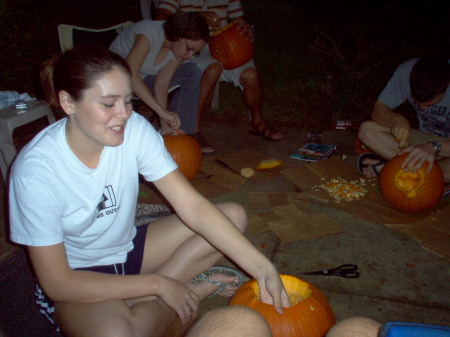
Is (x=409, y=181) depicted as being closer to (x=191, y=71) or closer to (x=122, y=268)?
(x=122, y=268)

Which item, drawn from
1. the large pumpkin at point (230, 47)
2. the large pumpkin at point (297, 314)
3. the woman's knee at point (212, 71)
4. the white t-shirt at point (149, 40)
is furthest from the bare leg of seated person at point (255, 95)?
the large pumpkin at point (297, 314)

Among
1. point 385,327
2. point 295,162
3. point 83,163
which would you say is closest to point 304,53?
point 295,162

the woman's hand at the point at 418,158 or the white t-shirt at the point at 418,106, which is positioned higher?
the white t-shirt at the point at 418,106

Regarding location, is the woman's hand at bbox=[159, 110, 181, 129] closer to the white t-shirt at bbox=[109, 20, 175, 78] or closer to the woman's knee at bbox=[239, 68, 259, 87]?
the white t-shirt at bbox=[109, 20, 175, 78]

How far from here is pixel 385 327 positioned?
2.56ft

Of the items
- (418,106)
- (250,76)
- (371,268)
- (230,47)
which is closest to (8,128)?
(230,47)

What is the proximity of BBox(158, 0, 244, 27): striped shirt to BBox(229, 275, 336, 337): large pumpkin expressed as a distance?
3356 millimetres

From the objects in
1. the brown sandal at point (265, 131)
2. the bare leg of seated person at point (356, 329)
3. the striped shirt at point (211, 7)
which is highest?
the striped shirt at point (211, 7)

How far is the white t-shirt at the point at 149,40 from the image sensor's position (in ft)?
10.7

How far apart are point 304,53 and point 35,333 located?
705cm

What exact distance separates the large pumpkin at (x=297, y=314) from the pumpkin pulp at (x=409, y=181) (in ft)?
4.70

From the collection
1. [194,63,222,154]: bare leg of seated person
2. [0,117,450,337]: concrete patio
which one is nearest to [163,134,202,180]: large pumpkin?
[0,117,450,337]: concrete patio

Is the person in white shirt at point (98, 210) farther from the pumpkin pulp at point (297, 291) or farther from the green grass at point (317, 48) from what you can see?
the green grass at point (317, 48)

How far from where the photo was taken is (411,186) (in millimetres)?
2631
